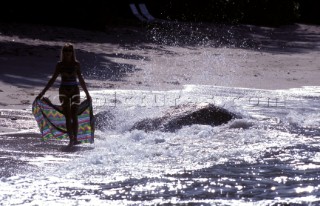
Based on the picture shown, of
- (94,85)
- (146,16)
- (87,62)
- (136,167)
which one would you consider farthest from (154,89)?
(146,16)

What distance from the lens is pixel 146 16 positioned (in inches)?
1503

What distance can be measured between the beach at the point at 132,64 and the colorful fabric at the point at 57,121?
168 mm

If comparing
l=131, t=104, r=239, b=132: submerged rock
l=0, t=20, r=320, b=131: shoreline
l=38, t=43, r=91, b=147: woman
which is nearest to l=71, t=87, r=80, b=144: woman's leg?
l=38, t=43, r=91, b=147: woman

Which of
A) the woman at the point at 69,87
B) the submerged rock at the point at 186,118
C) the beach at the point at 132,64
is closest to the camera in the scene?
the woman at the point at 69,87

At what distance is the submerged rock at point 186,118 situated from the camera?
14.0 meters

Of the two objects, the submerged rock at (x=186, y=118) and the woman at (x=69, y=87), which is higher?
the woman at (x=69, y=87)

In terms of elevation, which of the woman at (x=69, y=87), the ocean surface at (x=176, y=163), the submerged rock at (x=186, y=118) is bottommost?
Answer: the ocean surface at (x=176, y=163)

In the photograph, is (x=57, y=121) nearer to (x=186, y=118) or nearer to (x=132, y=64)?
(x=186, y=118)

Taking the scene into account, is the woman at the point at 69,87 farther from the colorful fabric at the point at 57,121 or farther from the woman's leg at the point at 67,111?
the colorful fabric at the point at 57,121

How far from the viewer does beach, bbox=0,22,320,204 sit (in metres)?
13.2

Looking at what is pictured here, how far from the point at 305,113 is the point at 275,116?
29.1 inches

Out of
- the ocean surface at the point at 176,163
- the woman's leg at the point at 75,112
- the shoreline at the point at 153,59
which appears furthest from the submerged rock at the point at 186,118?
the shoreline at the point at 153,59

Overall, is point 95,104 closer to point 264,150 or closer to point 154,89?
point 154,89

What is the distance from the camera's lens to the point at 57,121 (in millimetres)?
12531
